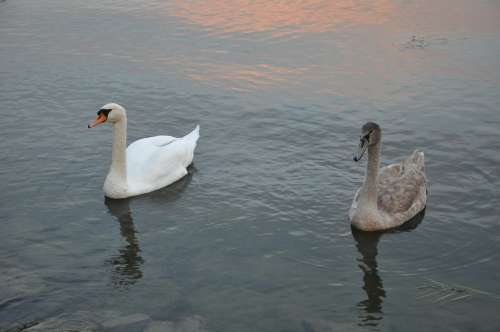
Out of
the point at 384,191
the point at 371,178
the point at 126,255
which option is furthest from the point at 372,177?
the point at 126,255

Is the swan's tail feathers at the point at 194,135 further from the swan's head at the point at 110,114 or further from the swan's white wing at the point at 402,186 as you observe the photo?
the swan's white wing at the point at 402,186

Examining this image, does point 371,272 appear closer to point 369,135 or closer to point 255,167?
point 369,135

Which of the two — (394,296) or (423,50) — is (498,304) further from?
(423,50)

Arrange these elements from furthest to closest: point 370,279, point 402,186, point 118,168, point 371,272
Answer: point 118,168
point 402,186
point 371,272
point 370,279

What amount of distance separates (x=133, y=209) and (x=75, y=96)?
474 centimetres

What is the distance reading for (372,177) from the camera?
9.60 meters

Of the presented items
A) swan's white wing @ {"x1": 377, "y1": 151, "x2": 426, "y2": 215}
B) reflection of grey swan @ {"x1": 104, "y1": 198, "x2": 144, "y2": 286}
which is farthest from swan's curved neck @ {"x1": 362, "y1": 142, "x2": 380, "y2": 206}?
reflection of grey swan @ {"x1": 104, "y1": 198, "x2": 144, "y2": 286}

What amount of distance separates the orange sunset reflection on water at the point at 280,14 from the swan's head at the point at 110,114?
27.0ft

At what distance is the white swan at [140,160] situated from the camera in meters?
10.5

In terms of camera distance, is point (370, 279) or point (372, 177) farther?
point (372, 177)

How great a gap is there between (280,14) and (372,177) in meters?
11.5

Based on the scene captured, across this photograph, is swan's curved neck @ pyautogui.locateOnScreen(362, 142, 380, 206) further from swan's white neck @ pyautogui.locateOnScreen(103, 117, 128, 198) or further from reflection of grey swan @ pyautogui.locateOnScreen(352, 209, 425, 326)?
swan's white neck @ pyautogui.locateOnScreen(103, 117, 128, 198)

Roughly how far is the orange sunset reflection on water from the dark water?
11 centimetres

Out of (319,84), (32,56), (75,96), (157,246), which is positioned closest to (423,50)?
(319,84)
